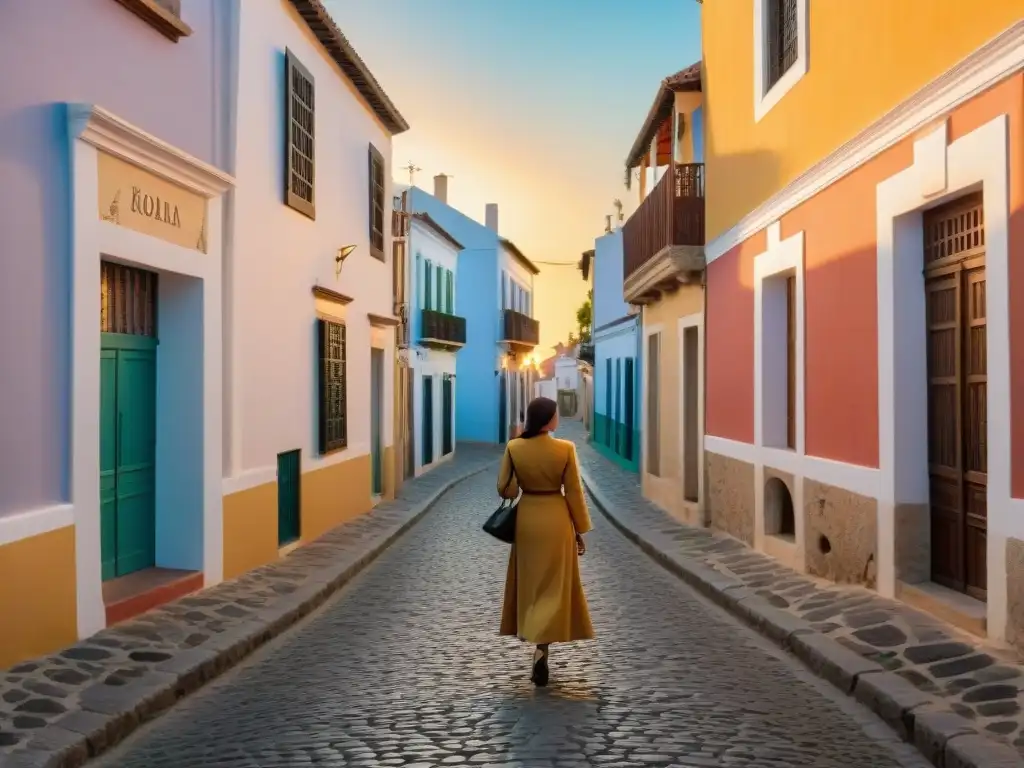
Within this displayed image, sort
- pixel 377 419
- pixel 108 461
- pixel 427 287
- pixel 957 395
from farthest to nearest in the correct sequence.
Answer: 1. pixel 427 287
2. pixel 377 419
3. pixel 108 461
4. pixel 957 395

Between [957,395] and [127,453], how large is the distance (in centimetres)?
629

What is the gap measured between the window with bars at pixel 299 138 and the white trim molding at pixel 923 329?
21.9ft

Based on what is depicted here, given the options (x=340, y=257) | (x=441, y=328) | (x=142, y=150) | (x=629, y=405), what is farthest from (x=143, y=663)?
(x=441, y=328)

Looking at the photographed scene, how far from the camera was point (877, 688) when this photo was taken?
6.09 metres

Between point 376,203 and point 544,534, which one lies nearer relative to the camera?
point 544,534

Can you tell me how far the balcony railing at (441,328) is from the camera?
29.7m

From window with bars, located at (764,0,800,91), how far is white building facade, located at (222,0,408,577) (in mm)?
5029

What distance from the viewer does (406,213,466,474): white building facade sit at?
93.9ft

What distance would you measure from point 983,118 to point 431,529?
1059 centimetres

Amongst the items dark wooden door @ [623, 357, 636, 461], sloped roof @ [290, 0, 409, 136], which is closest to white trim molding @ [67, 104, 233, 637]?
sloped roof @ [290, 0, 409, 136]

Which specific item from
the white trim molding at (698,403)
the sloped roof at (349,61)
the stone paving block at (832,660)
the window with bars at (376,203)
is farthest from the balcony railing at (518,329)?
the stone paving block at (832,660)

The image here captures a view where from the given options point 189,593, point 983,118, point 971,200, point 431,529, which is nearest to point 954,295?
point 971,200

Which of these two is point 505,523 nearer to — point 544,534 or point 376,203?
point 544,534

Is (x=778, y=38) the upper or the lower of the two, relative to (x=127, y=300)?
upper
